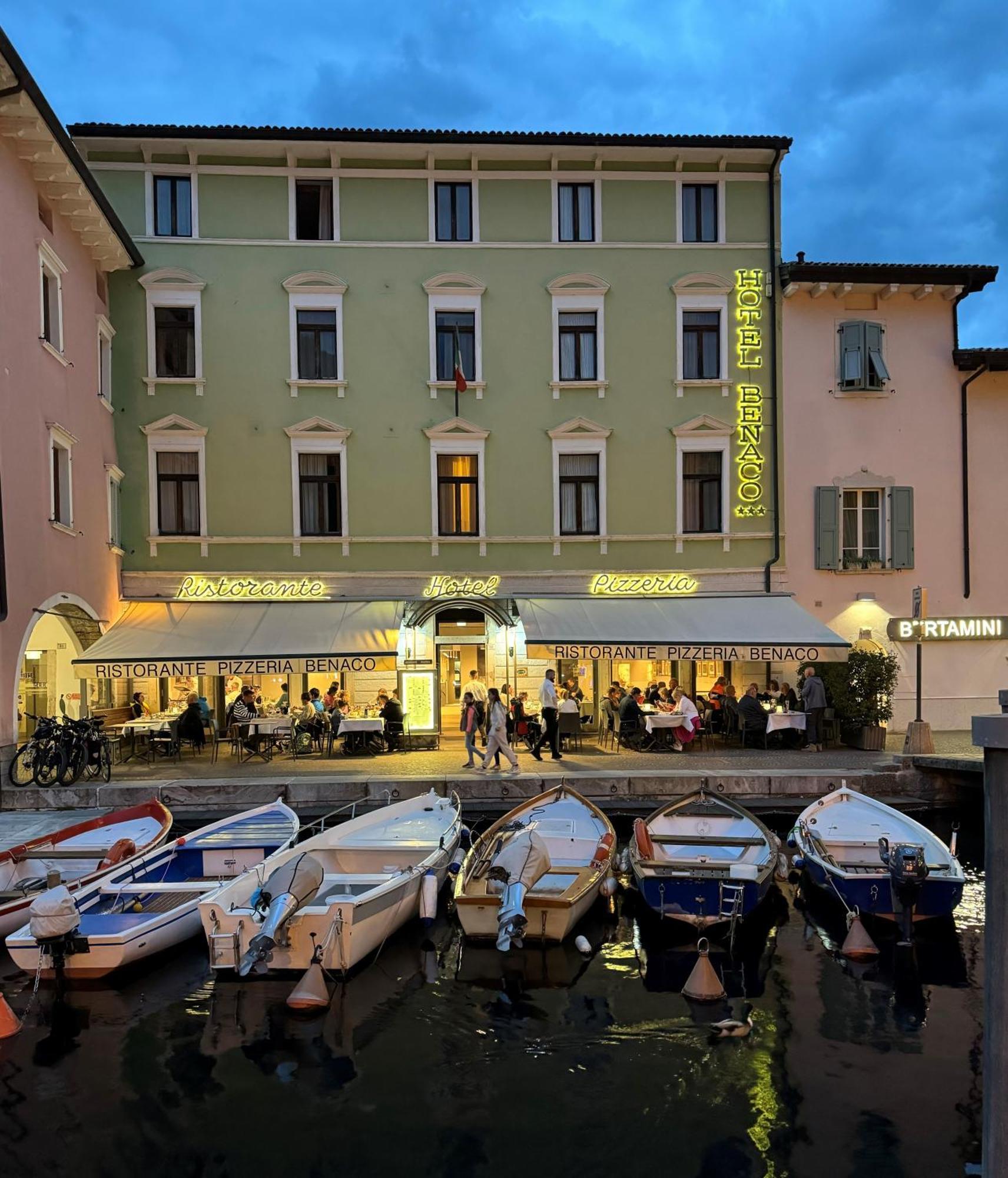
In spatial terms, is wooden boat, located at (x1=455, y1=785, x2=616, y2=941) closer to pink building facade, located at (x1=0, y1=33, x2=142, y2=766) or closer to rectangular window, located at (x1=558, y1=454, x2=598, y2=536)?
rectangular window, located at (x1=558, y1=454, x2=598, y2=536)

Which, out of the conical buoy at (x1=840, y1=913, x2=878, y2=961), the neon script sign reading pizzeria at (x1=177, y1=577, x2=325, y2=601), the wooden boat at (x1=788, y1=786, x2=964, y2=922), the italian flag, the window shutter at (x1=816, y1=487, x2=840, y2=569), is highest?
the italian flag

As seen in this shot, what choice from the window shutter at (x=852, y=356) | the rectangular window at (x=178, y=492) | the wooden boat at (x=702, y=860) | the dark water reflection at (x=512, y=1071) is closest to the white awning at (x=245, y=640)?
the rectangular window at (x=178, y=492)

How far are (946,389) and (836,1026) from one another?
17.9m

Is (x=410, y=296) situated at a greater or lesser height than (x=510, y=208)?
lesser

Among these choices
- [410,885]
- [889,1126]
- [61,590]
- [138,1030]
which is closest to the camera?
[889,1126]

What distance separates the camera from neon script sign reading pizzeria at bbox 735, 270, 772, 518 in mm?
21641

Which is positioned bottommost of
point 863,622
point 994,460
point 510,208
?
point 863,622

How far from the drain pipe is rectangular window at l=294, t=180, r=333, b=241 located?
Result: 10.3 m

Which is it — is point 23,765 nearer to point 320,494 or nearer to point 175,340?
point 320,494

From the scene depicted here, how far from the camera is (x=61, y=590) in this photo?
17.6 m

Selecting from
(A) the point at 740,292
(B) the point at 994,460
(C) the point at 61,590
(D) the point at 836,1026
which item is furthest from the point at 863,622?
(C) the point at 61,590

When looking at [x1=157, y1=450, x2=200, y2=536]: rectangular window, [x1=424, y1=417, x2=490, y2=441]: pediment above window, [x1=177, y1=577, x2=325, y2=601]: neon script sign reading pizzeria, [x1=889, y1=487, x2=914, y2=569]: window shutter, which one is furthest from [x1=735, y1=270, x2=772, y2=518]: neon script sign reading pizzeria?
[x1=157, y1=450, x2=200, y2=536]: rectangular window

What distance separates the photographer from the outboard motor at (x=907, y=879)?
10.8 meters

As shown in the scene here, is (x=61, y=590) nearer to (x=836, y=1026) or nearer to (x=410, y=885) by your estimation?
(x=410, y=885)
